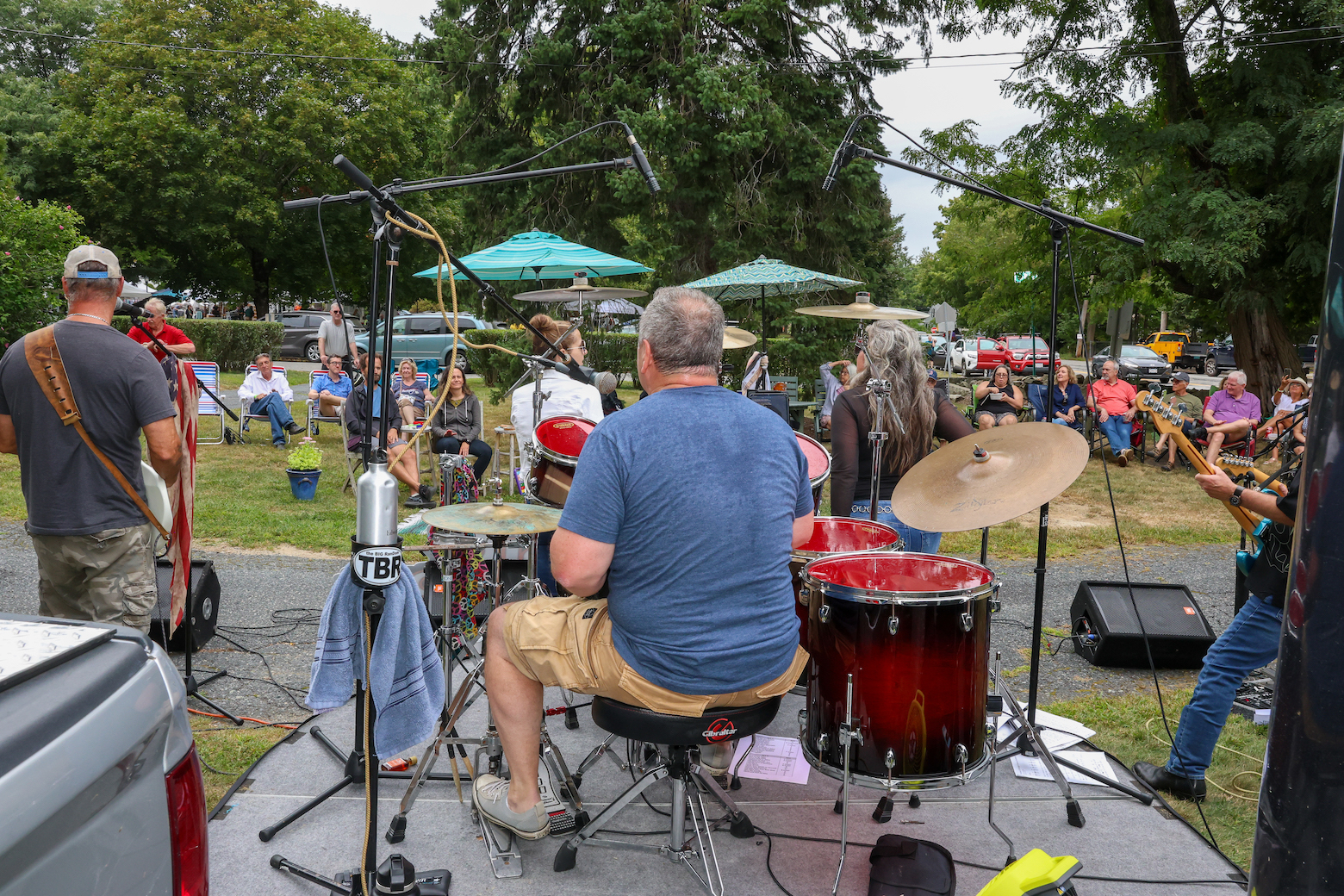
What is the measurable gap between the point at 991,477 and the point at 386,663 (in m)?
2.15

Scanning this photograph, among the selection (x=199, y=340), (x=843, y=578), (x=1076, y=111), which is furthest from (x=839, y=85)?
(x=199, y=340)

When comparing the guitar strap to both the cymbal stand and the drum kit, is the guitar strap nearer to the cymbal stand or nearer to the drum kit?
the drum kit

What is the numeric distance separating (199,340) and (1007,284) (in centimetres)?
2059

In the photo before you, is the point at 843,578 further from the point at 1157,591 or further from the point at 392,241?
→ the point at 1157,591

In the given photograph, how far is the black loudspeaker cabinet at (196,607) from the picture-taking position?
15.8 feet

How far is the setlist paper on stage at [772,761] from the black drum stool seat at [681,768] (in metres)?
0.43

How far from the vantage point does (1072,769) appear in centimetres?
388

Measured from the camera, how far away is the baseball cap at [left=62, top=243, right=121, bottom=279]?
355cm

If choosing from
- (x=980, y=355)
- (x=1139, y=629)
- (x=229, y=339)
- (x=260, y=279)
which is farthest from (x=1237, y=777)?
(x=980, y=355)

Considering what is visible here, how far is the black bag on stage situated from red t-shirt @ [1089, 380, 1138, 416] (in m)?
11.9

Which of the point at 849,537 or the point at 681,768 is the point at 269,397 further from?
the point at 681,768

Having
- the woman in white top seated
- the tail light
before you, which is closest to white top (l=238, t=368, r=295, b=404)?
the woman in white top seated

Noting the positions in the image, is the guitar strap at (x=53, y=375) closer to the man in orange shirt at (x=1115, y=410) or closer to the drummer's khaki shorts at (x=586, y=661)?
the drummer's khaki shorts at (x=586, y=661)

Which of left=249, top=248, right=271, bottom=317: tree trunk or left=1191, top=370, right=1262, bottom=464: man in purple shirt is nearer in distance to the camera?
left=1191, top=370, right=1262, bottom=464: man in purple shirt
